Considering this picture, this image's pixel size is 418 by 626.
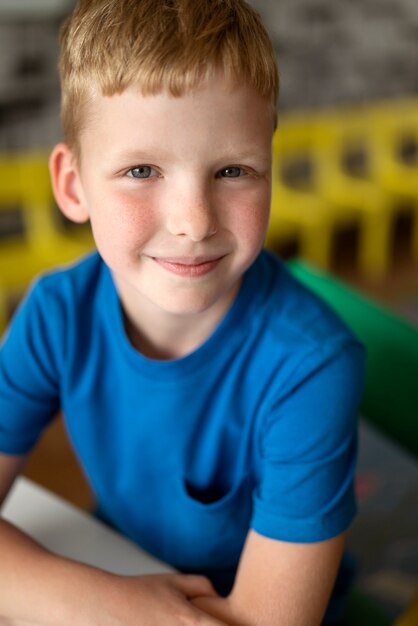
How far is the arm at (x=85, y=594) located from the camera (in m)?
0.66

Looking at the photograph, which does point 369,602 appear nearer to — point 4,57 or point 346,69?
point 4,57

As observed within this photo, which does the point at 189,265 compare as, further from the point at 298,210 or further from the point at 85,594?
the point at 298,210

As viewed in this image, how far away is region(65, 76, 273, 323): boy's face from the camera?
2.02 ft

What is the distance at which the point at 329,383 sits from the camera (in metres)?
0.72

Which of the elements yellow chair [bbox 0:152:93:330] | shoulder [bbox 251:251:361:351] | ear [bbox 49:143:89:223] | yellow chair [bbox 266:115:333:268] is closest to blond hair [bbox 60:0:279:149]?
ear [bbox 49:143:89:223]

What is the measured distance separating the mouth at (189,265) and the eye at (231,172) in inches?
3.2

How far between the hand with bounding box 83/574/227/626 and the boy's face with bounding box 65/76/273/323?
0.89ft

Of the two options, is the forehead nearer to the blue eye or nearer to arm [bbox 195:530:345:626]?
the blue eye

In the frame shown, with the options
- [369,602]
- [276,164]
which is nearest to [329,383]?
[369,602]

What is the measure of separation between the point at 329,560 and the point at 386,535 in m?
1.20

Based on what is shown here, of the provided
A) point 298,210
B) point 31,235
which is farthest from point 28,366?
point 298,210

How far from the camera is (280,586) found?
69 cm

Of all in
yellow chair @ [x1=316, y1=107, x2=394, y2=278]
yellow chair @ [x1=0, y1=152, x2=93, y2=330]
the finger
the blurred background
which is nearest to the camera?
the finger

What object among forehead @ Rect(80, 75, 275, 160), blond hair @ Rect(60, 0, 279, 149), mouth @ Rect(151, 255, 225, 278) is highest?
blond hair @ Rect(60, 0, 279, 149)
